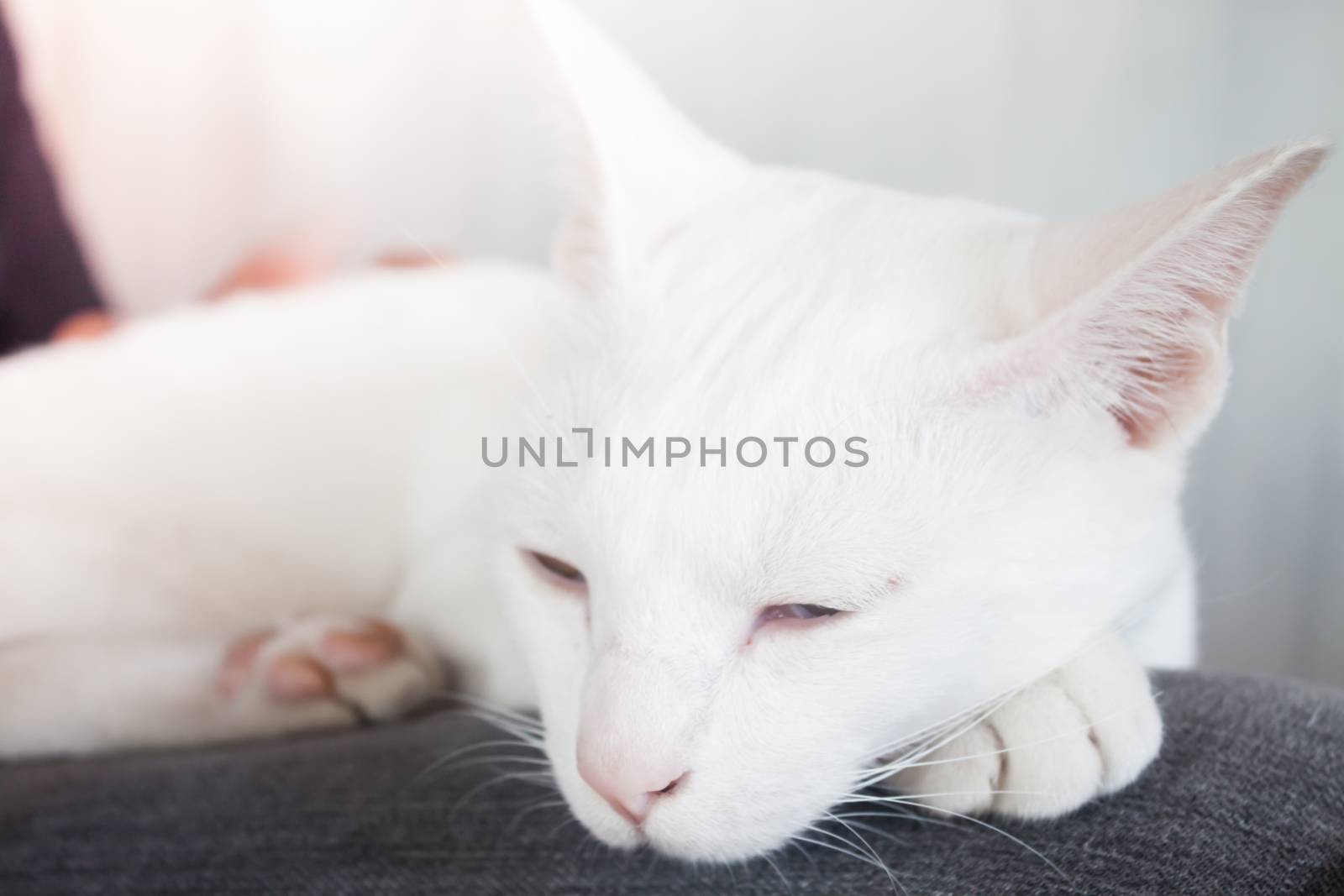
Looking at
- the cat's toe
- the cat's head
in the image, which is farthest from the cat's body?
the cat's toe

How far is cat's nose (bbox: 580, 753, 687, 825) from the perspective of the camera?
0.60m

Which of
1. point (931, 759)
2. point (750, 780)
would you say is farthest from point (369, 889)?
point (931, 759)

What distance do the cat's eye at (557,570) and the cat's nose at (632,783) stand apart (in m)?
0.15

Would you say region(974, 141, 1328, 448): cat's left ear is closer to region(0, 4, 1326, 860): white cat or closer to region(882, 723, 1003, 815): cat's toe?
region(0, 4, 1326, 860): white cat

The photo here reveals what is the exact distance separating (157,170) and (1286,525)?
75.3 inches

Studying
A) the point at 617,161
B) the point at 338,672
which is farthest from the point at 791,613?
the point at 338,672

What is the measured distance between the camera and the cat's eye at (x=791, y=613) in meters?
0.63

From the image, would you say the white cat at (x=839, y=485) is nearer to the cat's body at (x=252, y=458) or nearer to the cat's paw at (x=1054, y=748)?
the cat's paw at (x=1054, y=748)

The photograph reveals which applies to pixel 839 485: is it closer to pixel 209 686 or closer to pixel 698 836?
pixel 698 836

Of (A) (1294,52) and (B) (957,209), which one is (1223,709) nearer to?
(B) (957,209)

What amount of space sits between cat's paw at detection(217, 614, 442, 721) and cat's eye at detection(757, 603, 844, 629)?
53cm

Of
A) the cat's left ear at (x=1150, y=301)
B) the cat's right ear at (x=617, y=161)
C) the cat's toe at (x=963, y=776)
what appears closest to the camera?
the cat's left ear at (x=1150, y=301)

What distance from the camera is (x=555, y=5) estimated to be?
79 cm

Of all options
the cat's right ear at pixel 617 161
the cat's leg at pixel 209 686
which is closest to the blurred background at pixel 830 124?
the cat's right ear at pixel 617 161
